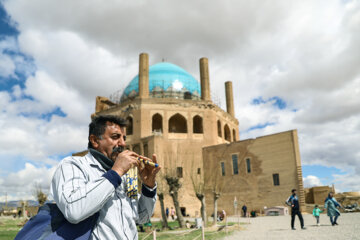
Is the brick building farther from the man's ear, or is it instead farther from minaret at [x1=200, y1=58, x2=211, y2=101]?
the man's ear

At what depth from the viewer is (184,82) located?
1371 inches

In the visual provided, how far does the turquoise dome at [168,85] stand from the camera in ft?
109

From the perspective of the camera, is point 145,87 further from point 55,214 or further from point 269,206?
point 55,214

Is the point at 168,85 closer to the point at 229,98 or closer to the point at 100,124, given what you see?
the point at 229,98

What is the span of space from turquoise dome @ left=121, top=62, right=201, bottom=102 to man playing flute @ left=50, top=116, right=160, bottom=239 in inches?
1179

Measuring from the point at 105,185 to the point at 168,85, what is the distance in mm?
32235

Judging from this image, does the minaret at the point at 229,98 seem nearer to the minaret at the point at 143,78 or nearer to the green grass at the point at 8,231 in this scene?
the minaret at the point at 143,78

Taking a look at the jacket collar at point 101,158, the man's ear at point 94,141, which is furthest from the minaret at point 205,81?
the jacket collar at point 101,158

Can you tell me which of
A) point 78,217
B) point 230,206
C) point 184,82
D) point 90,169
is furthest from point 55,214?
point 184,82

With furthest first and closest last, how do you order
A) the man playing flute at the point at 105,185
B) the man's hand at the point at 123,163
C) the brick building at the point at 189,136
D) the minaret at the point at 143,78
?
the minaret at the point at 143,78
the brick building at the point at 189,136
the man's hand at the point at 123,163
the man playing flute at the point at 105,185

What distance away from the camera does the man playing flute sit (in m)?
1.69

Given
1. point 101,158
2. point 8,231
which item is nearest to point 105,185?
point 101,158

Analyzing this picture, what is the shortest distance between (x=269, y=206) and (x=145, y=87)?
1602 centimetres

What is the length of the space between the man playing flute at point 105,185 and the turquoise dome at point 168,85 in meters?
Answer: 30.0
